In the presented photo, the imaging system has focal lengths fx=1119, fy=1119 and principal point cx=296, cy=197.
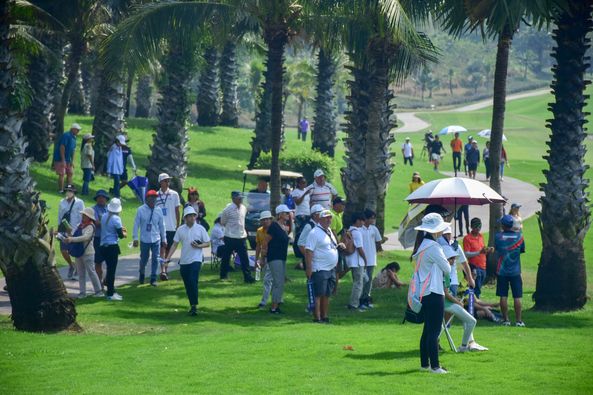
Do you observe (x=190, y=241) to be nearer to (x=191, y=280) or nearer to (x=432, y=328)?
(x=191, y=280)

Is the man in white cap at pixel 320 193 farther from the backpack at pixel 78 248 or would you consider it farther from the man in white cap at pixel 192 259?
the backpack at pixel 78 248

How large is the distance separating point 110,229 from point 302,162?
19261mm

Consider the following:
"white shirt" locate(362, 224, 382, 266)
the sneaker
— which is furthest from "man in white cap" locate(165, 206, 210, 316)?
"white shirt" locate(362, 224, 382, 266)

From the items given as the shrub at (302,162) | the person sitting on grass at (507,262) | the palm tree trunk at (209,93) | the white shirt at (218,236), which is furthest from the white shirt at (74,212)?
the palm tree trunk at (209,93)

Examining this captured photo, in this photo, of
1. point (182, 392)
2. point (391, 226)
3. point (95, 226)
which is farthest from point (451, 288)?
point (391, 226)

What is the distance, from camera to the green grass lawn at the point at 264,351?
41.2ft

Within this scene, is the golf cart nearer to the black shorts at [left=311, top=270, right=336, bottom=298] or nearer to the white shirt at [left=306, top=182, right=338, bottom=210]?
the white shirt at [left=306, top=182, right=338, bottom=210]

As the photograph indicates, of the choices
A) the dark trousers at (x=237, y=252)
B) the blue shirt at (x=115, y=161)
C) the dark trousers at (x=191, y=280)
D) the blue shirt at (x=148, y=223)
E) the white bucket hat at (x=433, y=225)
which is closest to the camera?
the white bucket hat at (x=433, y=225)

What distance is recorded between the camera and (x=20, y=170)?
16.5 m

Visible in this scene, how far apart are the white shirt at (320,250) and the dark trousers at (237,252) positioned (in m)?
4.55

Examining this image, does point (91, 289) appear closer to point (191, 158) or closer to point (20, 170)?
point (20, 170)

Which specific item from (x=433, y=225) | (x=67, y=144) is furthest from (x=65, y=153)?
(x=433, y=225)

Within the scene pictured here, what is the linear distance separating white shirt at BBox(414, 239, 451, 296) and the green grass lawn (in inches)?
40.2

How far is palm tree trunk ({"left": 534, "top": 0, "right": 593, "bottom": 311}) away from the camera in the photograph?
802 inches
